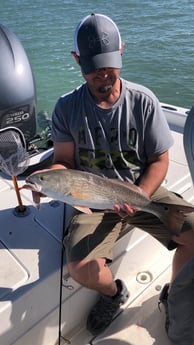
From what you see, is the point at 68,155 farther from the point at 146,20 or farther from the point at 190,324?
the point at 146,20

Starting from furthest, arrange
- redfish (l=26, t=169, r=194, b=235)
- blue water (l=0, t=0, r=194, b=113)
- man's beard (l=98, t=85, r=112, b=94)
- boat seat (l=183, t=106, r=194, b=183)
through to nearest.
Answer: blue water (l=0, t=0, r=194, b=113) → man's beard (l=98, t=85, r=112, b=94) → redfish (l=26, t=169, r=194, b=235) → boat seat (l=183, t=106, r=194, b=183)

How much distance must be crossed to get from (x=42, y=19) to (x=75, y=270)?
34.6ft

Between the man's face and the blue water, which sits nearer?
the man's face

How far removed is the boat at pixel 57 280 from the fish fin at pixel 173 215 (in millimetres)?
362

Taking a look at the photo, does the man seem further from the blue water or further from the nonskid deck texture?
the blue water

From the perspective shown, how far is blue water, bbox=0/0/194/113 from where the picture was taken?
25.0 ft

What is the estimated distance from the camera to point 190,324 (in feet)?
6.31

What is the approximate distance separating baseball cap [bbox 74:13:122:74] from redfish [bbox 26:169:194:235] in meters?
0.61

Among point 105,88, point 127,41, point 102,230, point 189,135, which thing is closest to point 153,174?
point 102,230

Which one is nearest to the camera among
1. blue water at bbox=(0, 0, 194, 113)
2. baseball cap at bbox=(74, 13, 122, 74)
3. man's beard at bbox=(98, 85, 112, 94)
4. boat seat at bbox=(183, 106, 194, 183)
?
boat seat at bbox=(183, 106, 194, 183)

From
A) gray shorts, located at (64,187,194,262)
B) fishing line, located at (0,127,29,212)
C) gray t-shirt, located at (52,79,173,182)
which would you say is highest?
gray t-shirt, located at (52,79,173,182)

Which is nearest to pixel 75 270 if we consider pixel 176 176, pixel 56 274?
pixel 56 274

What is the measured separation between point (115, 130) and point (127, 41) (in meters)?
8.26

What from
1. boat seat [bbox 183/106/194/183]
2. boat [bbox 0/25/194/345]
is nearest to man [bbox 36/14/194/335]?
boat [bbox 0/25/194/345]
